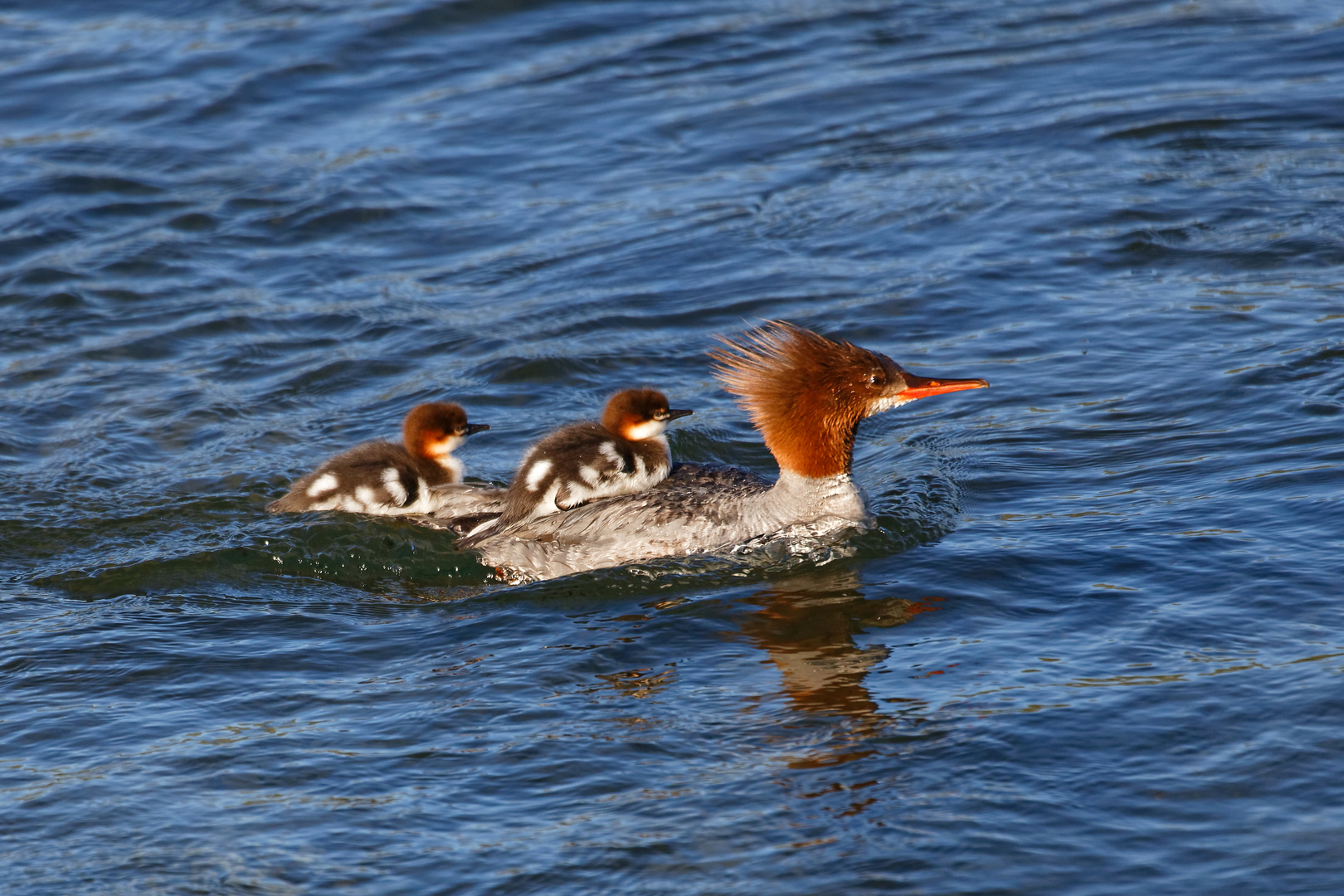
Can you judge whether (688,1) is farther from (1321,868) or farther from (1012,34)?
(1321,868)

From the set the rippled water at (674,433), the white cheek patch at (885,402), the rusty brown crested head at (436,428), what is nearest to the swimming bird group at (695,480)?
the white cheek patch at (885,402)

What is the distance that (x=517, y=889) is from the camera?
5.29 meters

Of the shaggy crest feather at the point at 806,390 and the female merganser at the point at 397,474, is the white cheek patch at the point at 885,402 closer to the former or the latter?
the shaggy crest feather at the point at 806,390

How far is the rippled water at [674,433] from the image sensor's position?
5691 millimetres

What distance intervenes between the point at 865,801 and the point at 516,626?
7.52 feet

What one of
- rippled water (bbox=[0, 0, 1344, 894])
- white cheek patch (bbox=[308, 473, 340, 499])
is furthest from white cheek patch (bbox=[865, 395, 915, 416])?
white cheek patch (bbox=[308, 473, 340, 499])

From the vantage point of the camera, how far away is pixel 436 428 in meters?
8.98

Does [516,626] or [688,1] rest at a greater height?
[688,1]

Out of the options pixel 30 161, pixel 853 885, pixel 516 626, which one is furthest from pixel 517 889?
pixel 30 161

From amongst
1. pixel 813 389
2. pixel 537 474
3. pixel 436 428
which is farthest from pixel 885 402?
pixel 436 428

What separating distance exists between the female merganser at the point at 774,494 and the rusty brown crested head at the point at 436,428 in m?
0.95

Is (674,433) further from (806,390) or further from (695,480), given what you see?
(806,390)

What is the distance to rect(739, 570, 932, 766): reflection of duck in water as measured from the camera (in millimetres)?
6387

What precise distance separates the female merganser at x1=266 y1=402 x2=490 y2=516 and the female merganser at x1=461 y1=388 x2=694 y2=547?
1.97 feet
